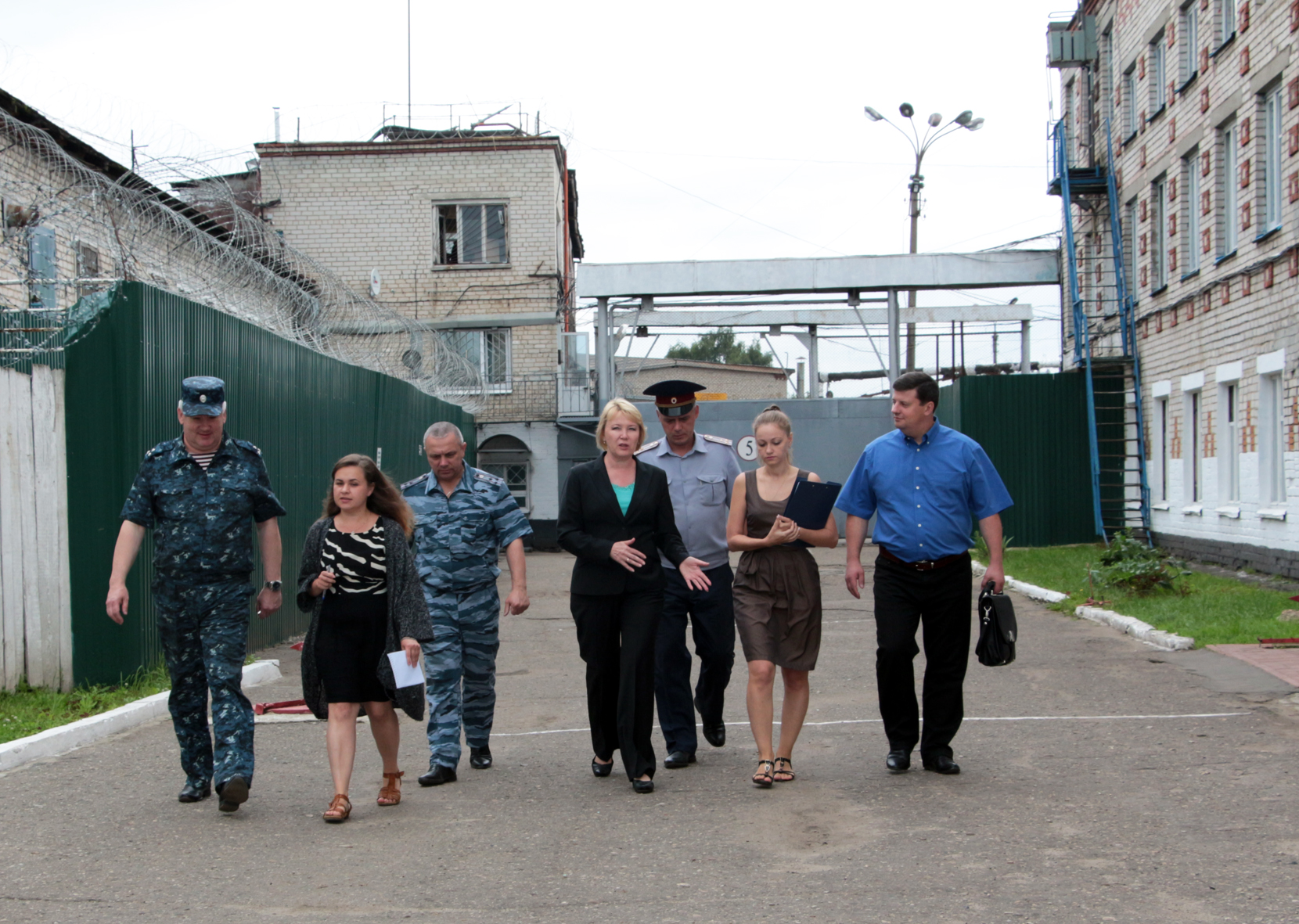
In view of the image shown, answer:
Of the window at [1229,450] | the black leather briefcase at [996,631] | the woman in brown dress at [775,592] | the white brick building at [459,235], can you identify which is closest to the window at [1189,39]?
the window at [1229,450]

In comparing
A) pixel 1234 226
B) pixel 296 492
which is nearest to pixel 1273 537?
pixel 1234 226

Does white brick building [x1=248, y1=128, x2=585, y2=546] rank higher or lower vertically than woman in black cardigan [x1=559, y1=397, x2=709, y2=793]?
higher

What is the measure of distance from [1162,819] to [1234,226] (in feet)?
47.6

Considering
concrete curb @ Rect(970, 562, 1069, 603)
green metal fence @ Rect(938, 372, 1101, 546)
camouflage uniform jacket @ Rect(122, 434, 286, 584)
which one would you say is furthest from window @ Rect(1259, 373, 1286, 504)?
camouflage uniform jacket @ Rect(122, 434, 286, 584)

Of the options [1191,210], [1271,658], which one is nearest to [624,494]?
[1271,658]

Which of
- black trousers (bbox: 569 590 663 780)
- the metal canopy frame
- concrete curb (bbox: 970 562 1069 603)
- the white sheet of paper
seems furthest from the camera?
the metal canopy frame

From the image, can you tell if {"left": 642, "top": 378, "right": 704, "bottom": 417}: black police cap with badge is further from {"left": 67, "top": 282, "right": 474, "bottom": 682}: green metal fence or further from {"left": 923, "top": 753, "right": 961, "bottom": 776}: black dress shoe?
{"left": 67, "top": 282, "right": 474, "bottom": 682}: green metal fence

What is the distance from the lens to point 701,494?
22.5ft

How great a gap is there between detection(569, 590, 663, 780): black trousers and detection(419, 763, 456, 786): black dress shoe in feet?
2.30

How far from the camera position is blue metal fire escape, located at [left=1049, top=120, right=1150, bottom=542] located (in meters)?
22.0

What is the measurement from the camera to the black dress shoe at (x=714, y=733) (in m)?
7.08

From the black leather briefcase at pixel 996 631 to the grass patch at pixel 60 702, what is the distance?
4703 millimetres

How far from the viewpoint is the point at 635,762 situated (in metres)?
6.11

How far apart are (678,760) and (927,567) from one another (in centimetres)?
154
